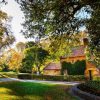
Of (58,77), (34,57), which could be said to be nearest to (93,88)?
(58,77)

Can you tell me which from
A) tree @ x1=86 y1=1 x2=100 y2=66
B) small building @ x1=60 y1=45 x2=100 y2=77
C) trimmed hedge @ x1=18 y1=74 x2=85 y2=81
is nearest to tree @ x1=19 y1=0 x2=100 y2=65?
tree @ x1=86 y1=1 x2=100 y2=66

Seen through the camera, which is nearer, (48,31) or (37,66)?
(48,31)

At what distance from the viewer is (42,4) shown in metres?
19.9

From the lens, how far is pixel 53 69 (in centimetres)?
8731

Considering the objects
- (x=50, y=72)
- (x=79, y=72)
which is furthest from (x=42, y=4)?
(x=50, y=72)

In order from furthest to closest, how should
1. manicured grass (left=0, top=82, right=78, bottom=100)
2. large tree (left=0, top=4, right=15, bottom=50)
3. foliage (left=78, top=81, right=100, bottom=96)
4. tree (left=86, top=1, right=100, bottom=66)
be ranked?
large tree (left=0, top=4, right=15, bottom=50) < foliage (left=78, top=81, right=100, bottom=96) < manicured grass (left=0, top=82, right=78, bottom=100) < tree (left=86, top=1, right=100, bottom=66)

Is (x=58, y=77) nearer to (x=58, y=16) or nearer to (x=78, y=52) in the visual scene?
(x=78, y=52)

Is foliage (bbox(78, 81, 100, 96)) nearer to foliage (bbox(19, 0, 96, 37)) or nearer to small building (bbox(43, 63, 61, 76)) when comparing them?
foliage (bbox(19, 0, 96, 37))

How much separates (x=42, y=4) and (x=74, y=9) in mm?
2112

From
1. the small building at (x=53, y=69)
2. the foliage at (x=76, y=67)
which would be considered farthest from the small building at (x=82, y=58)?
the small building at (x=53, y=69)

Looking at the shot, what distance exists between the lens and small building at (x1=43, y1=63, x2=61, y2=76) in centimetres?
8604

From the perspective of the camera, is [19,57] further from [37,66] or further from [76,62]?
[76,62]

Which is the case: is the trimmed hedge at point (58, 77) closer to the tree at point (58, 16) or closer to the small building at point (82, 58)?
the small building at point (82, 58)

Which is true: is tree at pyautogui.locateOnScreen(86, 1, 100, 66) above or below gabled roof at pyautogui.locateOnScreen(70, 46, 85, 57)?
below
